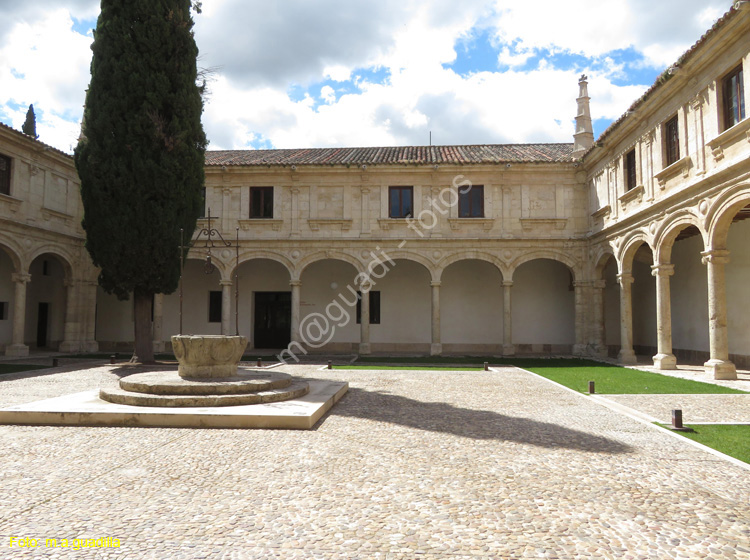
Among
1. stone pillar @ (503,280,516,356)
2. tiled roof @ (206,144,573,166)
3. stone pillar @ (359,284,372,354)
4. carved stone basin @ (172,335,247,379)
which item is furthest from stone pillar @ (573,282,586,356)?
carved stone basin @ (172,335,247,379)

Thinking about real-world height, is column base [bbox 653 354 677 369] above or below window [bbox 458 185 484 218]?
below

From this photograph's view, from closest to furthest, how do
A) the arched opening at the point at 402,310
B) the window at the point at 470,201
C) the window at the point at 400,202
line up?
the window at the point at 470,201
the window at the point at 400,202
the arched opening at the point at 402,310

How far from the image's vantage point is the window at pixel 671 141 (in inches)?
509

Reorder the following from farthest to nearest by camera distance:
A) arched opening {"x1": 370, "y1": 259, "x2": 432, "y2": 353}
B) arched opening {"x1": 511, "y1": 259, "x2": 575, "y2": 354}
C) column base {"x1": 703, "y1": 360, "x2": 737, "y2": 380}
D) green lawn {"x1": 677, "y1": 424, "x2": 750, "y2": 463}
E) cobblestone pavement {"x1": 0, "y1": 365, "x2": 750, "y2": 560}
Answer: arched opening {"x1": 370, "y1": 259, "x2": 432, "y2": 353}, arched opening {"x1": 511, "y1": 259, "x2": 575, "y2": 354}, column base {"x1": 703, "y1": 360, "x2": 737, "y2": 380}, green lawn {"x1": 677, "y1": 424, "x2": 750, "y2": 463}, cobblestone pavement {"x1": 0, "y1": 365, "x2": 750, "y2": 560}

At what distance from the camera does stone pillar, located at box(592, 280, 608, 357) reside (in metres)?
17.6

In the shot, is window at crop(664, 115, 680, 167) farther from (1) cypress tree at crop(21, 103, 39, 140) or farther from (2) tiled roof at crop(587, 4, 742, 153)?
(1) cypress tree at crop(21, 103, 39, 140)

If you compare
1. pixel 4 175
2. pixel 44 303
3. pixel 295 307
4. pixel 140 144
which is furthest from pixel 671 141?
pixel 44 303

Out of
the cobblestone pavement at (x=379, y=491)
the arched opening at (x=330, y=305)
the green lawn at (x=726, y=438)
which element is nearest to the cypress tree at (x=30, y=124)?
the arched opening at (x=330, y=305)

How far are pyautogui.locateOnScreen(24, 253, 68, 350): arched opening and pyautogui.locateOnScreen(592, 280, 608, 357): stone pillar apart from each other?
19.6 meters

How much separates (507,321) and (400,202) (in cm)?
583

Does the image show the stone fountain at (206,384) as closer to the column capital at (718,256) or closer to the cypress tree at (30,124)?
the column capital at (718,256)

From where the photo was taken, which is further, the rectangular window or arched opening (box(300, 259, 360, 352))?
the rectangular window

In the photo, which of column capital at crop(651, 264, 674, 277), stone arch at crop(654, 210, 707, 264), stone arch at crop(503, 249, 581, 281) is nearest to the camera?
stone arch at crop(654, 210, 707, 264)

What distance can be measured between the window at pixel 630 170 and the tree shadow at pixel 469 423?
10892 mm
